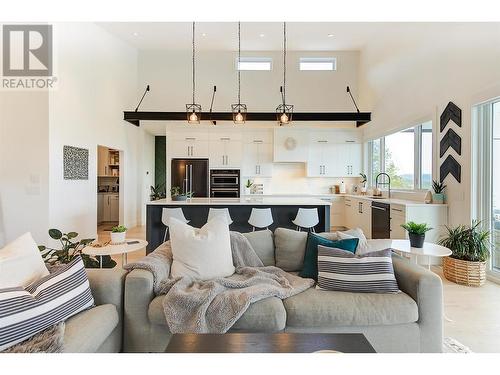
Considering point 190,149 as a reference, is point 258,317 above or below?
below

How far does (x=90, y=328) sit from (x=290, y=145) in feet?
20.9

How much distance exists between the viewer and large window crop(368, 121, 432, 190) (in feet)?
16.4

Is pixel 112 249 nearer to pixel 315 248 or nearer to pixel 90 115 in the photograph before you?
pixel 315 248

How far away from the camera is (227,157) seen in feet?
23.9

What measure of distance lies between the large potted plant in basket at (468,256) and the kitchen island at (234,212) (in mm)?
1740

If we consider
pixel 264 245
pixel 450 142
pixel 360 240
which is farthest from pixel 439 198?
pixel 264 245

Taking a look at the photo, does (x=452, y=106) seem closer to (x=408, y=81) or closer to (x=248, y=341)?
(x=408, y=81)

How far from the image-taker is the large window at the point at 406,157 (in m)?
5.01

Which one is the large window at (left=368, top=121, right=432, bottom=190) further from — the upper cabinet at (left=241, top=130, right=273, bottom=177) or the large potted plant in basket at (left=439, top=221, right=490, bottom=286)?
the upper cabinet at (left=241, top=130, right=273, bottom=177)

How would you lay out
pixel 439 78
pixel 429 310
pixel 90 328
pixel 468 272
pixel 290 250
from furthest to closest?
pixel 439 78, pixel 468 272, pixel 290 250, pixel 429 310, pixel 90 328

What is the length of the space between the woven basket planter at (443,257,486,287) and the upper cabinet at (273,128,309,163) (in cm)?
433

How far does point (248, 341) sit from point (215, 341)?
6.4 inches

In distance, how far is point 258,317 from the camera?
1832 mm
